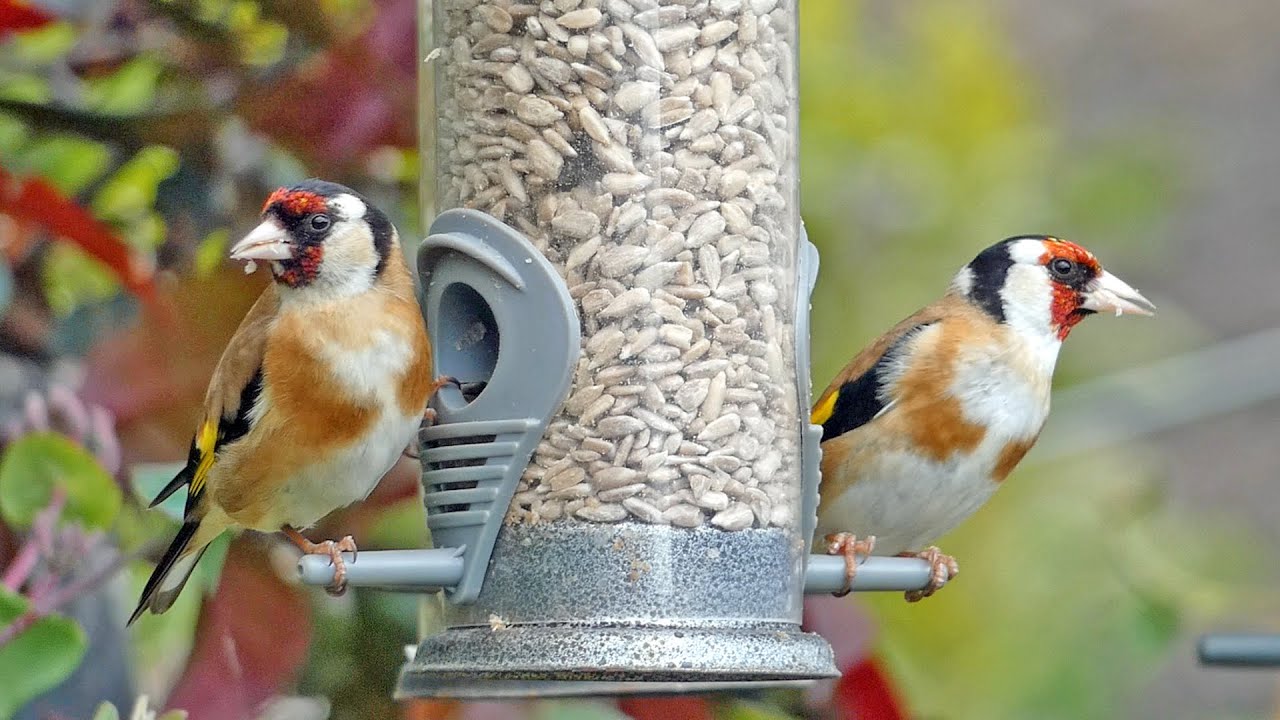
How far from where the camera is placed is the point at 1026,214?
6.15 meters

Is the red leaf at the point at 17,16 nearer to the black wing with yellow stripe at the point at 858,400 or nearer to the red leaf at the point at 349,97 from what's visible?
the red leaf at the point at 349,97

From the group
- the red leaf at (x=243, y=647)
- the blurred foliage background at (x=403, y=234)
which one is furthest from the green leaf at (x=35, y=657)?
the red leaf at (x=243, y=647)

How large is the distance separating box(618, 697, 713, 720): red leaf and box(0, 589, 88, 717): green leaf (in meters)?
0.93

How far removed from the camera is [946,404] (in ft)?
14.2

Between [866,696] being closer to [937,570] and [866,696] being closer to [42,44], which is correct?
[937,570]

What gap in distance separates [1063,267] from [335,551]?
1.97m

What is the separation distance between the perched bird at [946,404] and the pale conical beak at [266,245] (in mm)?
1330

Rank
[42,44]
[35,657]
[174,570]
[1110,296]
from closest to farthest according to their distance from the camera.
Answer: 1. [35,657]
2. [174,570]
3. [42,44]
4. [1110,296]

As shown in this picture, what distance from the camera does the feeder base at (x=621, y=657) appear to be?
338 cm

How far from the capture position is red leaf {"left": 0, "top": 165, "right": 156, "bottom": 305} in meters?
3.43

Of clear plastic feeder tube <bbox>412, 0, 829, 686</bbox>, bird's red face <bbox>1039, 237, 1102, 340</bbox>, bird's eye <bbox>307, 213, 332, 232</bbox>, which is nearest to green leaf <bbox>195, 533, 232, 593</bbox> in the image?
clear plastic feeder tube <bbox>412, 0, 829, 686</bbox>

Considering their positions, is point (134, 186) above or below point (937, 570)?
above

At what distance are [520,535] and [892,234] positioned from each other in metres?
2.79

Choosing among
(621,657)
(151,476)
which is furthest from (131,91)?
(621,657)
